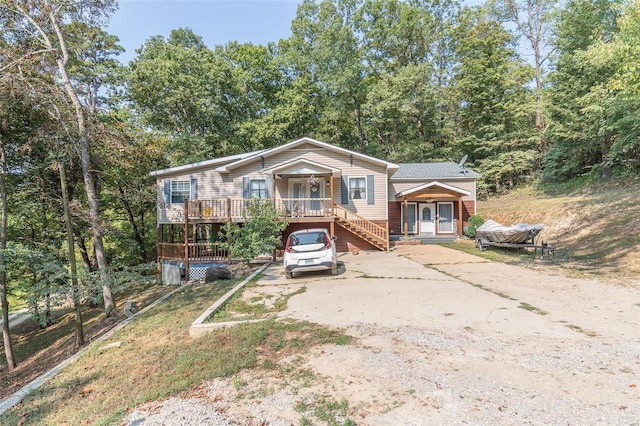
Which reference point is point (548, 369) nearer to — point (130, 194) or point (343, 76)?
point (130, 194)

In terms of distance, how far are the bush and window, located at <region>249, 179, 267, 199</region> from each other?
11.8m

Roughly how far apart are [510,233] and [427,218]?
24.4 feet

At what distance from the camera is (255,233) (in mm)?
12070

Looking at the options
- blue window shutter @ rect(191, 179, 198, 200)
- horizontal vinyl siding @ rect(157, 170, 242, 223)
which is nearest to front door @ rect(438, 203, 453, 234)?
horizontal vinyl siding @ rect(157, 170, 242, 223)

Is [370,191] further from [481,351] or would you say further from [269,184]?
[481,351]

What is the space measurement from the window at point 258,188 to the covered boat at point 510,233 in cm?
1091

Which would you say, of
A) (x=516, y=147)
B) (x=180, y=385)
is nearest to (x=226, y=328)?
(x=180, y=385)

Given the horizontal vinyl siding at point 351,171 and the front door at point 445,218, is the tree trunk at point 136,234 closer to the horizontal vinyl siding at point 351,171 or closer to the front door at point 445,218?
the horizontal vinyl siding at point 351,171

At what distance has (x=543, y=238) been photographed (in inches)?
602

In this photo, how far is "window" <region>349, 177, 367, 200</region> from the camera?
16938 mm

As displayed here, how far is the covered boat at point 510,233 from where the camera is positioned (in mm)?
11807

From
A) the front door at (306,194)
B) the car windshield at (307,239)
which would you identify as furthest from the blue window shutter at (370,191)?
the car windshield at (307,239)

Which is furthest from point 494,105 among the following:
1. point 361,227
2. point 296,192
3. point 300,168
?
point 300,168

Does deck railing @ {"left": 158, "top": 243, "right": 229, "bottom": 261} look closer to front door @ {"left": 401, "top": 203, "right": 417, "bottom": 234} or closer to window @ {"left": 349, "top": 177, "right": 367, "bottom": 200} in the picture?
window @ {"left": 349, "top": 177, "right": 367, "bottom": 200}
